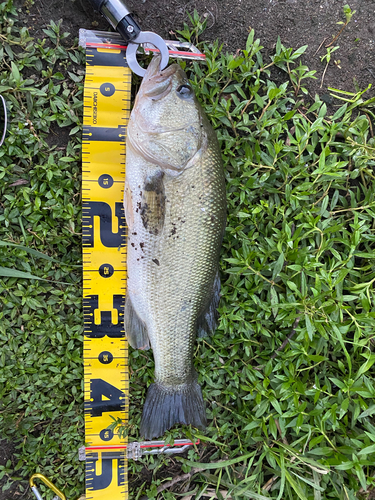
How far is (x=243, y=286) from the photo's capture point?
86.6 inches

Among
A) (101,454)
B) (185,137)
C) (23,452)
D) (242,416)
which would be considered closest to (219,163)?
(185,137)

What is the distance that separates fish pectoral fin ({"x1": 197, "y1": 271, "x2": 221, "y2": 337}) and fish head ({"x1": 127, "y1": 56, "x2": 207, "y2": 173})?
884 mm

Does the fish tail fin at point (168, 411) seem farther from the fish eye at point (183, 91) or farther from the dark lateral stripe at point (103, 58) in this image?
the dark lateral stripe at point (103, 58)

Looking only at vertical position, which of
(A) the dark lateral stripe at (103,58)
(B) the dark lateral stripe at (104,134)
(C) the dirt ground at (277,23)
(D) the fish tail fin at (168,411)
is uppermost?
(C) the dirt ground at (277,23)

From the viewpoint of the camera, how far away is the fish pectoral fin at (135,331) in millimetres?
2057

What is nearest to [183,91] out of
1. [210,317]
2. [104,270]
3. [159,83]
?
[159,83]

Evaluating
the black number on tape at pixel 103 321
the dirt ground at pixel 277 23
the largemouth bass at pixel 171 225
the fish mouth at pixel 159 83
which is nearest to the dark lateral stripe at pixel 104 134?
the largemouth bass at pixel 171 225

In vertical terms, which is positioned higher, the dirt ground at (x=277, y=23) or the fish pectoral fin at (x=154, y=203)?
Answer: the dirt ground at (x=277, y=23)

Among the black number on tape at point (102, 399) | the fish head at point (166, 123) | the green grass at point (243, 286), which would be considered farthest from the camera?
the black number on tape at point (102, 399)

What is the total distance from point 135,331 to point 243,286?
0.86m

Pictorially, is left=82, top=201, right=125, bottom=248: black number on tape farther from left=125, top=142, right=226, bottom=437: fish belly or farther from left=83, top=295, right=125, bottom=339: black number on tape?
left=83, top=295, right=125, bottom=339: black number on tape

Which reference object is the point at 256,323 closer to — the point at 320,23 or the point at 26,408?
the point at 26,408

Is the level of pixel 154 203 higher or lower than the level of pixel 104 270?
higher

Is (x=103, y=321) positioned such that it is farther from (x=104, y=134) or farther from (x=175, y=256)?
(x=104, y=134)
